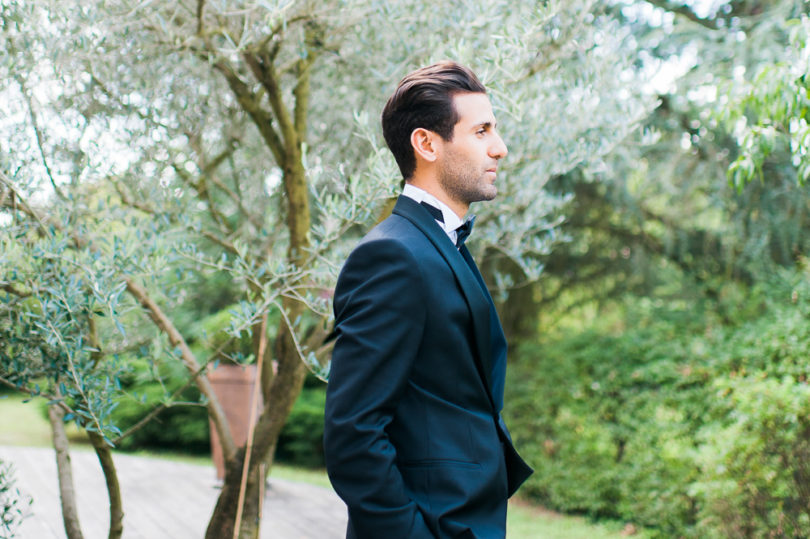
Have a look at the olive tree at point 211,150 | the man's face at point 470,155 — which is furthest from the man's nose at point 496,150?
the olive tree at point 211,150

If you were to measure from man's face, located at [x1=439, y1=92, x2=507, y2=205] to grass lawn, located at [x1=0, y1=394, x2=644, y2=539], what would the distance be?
1.72 metres

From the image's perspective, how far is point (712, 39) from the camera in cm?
585

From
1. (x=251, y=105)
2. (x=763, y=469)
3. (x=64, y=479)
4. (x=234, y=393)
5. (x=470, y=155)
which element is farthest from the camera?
(x=234, y=393)

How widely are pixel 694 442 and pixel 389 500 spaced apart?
4.65m

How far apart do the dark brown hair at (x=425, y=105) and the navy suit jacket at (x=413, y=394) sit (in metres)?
0.19

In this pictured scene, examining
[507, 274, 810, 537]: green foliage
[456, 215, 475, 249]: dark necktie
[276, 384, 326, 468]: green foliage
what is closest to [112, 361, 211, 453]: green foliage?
[276, 384, 326, 468]: green foliage

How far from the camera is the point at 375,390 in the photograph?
152 centimetres

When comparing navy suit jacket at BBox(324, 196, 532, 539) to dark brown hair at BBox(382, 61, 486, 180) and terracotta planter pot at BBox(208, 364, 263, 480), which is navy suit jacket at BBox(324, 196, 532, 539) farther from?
terracotta planter pot at BBox(208, 364, 263, 480)

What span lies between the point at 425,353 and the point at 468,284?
0.67 feet

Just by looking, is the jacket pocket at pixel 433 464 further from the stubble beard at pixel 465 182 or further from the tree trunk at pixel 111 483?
the tree trunk at pixel 111 483

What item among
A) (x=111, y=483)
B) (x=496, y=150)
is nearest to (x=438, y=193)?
(x=496, y=150)

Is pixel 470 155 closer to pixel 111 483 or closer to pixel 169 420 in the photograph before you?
pixel 111 483

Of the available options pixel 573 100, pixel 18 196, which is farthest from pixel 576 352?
pixel 18 196

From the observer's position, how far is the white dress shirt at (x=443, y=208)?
1795 millimetres
